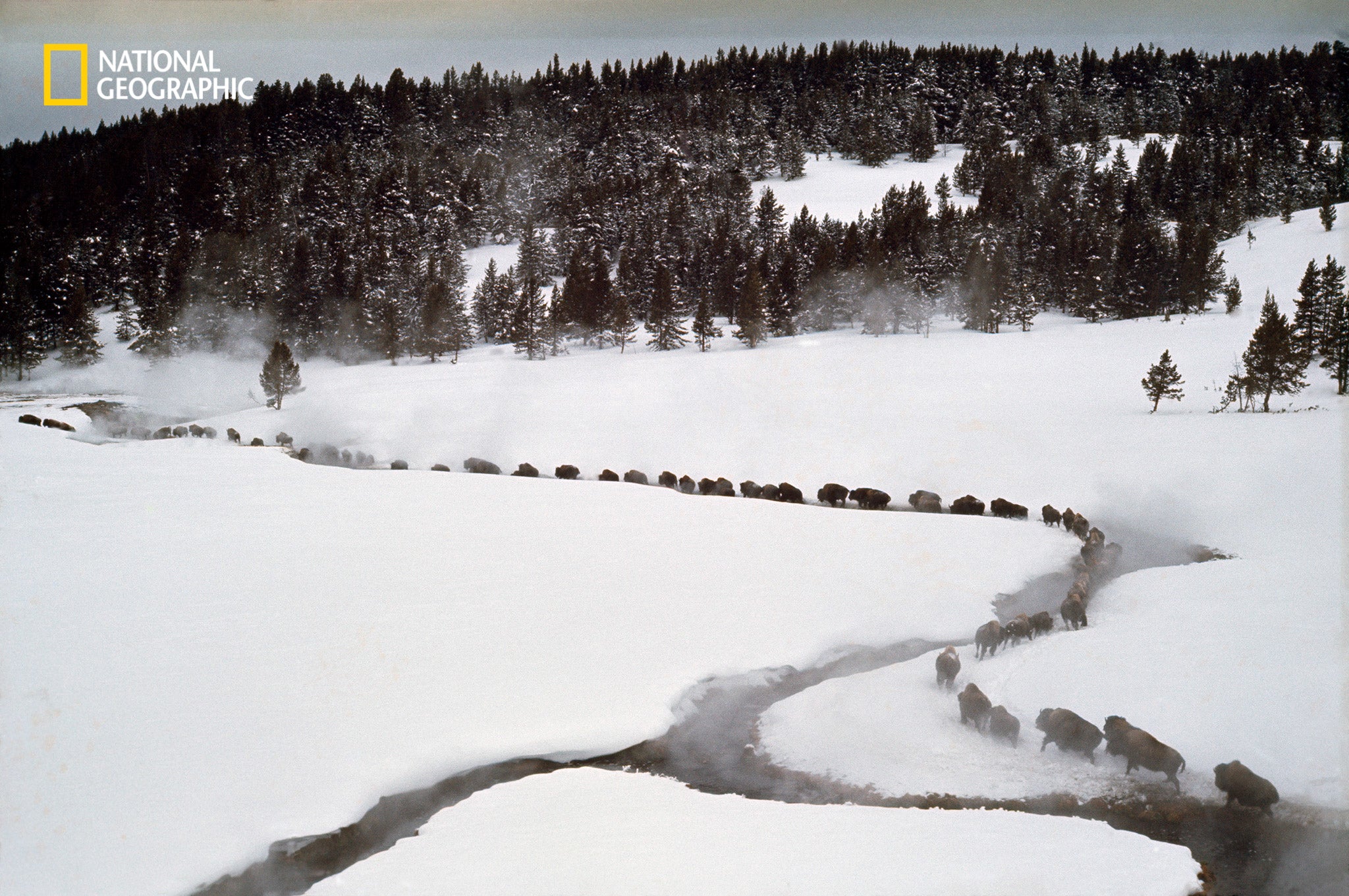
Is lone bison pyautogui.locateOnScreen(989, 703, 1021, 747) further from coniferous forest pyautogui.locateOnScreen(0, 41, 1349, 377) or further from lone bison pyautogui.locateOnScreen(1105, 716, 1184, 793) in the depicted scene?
coniferous forest pyautogui.locateOnScreen(0, 41, 1349, 377)

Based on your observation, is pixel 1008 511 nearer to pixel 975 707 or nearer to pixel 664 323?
pixel 975 707

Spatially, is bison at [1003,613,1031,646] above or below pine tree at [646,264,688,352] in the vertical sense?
below

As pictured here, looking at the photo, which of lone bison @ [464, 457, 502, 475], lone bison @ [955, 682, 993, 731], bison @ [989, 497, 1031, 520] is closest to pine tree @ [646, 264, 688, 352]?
lone bison @ [464, 457, 502, 475]

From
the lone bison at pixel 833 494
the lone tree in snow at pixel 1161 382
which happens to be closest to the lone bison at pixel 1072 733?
the lone bison at pixel 833 494

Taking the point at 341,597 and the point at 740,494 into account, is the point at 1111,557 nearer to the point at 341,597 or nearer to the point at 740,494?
the point at 740,494

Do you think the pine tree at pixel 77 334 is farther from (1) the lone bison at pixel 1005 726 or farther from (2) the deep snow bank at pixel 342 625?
(1) the lone bison at pixel 1005 726

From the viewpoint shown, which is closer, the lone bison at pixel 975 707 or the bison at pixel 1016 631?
the lone bison at pixel 975 707
